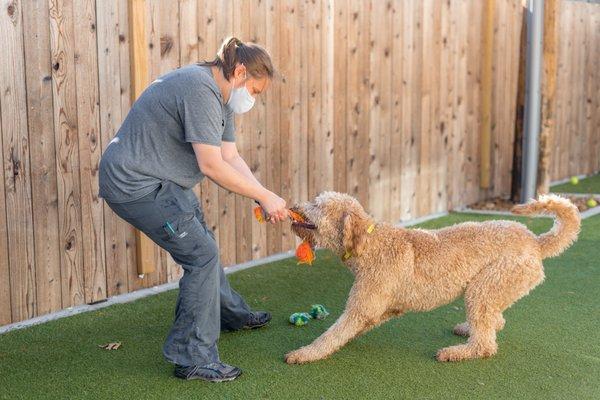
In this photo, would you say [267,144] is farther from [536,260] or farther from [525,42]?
[525,42]

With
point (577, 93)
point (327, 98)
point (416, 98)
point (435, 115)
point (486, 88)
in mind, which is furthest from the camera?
point (577, 93)

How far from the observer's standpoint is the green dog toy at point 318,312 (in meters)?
5.21

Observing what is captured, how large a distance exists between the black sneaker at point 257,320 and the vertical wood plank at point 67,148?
1253 mm

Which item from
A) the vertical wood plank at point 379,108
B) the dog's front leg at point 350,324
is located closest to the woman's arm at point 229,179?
the dog's front leg at point 350,324

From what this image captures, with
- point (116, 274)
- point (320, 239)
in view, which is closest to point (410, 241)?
point (320, 239)

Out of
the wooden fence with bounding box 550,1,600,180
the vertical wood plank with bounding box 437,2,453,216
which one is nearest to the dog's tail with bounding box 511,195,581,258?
the vertical wood plank with bounding box 437,2,453,216

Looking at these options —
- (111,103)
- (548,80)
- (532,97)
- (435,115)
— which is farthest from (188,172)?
(548,80)

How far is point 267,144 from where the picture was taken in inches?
264

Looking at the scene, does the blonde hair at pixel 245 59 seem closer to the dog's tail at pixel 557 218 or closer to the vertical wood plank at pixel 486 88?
the dog's tail at pixel 557 218

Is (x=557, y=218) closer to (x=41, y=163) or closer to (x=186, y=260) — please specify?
(x=186, y=260)

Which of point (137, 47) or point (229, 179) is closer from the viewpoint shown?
point (229, 179)

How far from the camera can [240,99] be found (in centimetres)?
408

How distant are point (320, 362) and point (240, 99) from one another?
1.48 metres

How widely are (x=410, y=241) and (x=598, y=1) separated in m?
10.1
